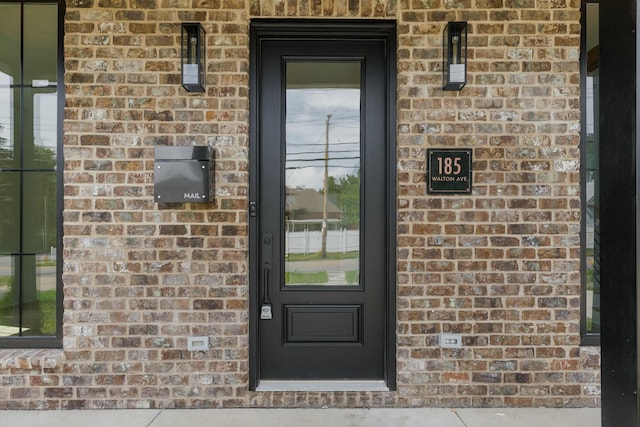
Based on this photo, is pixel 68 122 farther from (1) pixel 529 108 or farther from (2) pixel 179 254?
(1) pixel 529 108

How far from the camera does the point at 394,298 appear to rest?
111 inches

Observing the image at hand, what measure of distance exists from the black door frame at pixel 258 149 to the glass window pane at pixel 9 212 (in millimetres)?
1609

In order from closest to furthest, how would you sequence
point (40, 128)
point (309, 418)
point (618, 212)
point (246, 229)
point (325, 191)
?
1. point (618, 212)
2. point (309, 418)
3. point (246, 229)
4. point (40, 128)
5. point (325, 191)

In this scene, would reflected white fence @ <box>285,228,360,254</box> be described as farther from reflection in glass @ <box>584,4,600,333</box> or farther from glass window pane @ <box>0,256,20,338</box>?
glass window pane @ <box>0,256,20,338</box>

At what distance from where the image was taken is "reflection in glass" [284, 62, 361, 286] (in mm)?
2959

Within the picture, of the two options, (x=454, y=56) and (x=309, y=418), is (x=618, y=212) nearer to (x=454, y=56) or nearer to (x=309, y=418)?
(x=454, y=56)

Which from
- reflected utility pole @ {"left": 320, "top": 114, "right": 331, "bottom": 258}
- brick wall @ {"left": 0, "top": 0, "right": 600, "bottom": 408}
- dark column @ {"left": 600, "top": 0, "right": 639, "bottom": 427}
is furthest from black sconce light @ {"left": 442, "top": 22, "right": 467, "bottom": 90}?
dark column @ {"left": 600, "top": 0, "right": 639, "bottom": 427}

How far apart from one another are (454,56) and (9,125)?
10.0 ft

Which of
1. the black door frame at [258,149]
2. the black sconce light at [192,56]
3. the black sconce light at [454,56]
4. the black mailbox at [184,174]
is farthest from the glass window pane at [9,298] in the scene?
the black sconce light at [454,56]

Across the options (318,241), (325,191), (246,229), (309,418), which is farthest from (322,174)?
(309,418)

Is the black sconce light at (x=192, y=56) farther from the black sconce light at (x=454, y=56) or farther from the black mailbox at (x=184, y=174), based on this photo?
the black sconce light at (x=454, y=56)

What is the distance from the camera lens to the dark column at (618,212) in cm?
139

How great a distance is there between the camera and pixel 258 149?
113 inches

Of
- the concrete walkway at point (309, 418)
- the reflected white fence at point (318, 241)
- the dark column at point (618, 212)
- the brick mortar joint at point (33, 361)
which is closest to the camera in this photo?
the dark column at point (618, 212)
